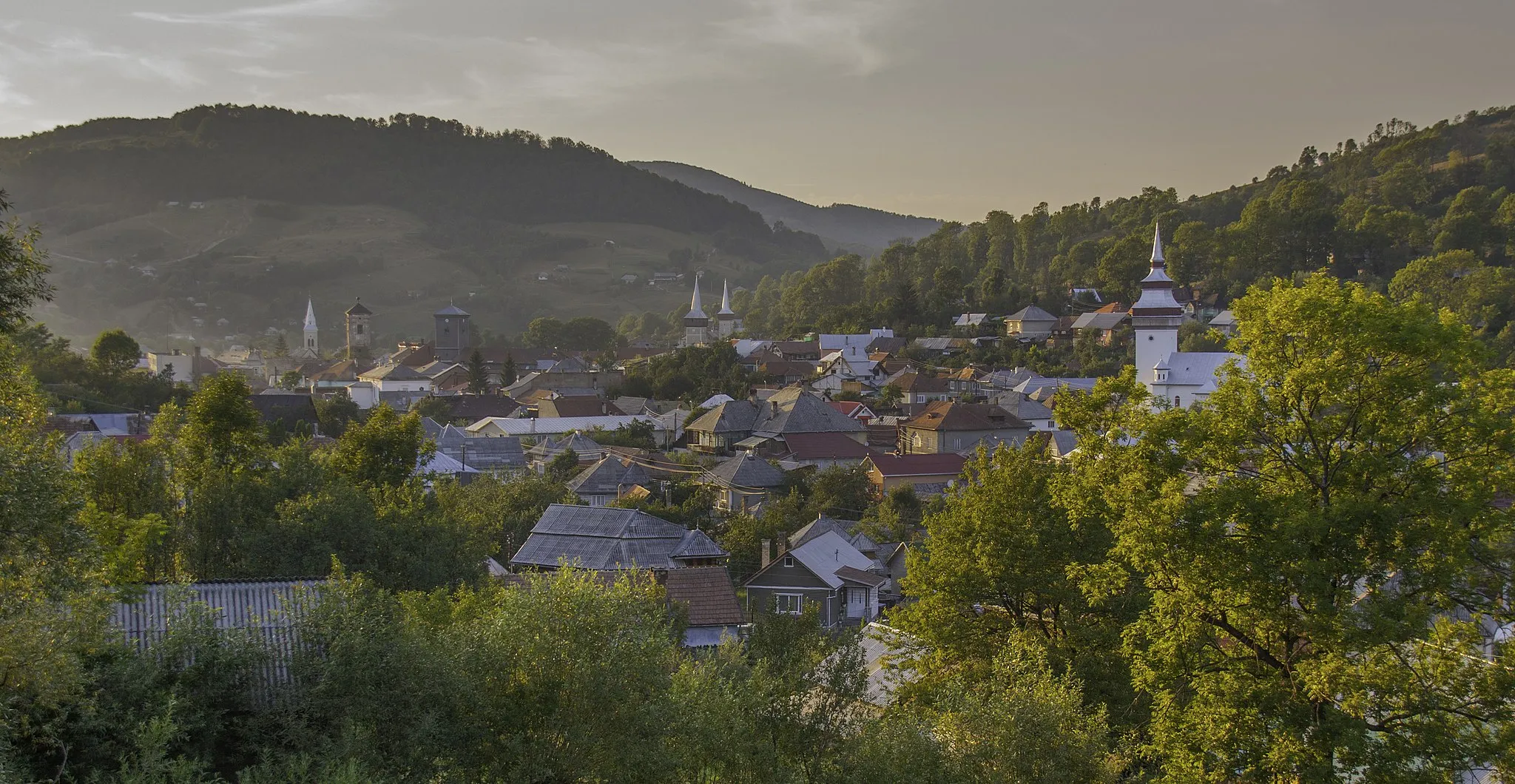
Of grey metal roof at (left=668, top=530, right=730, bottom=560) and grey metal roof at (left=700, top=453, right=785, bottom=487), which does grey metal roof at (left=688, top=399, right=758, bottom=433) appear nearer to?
grey metal roof at (left=700, top=453, right=785, bottom=487)

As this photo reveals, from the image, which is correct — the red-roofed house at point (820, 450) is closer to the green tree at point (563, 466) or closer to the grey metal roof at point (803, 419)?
the grey metal roof at point (803, 419)

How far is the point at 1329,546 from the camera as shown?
32.6 feet

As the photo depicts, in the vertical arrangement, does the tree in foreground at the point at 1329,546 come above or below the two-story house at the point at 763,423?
above

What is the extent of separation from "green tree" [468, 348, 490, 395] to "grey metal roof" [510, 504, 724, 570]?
1940 inches

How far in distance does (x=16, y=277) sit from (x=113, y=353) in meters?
54.3

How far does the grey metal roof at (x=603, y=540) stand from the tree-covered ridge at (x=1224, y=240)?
45.1 meters

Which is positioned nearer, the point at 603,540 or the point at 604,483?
the point at 603,540

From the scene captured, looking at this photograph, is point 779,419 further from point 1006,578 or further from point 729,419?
point 1006,578

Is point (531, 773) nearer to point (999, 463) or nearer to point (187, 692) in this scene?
point (187, 692)

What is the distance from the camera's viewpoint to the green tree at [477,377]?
258ft

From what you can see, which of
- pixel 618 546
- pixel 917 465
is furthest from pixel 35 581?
pixel 917 465

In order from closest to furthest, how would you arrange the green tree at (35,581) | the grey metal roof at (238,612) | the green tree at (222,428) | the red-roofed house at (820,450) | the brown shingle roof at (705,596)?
1. the green tree at (35,581)
2. the grey metal roof at (238,612)
3. the green tree at (222,428)
4. the brown shingle roof at (705,596)
5. the red-roofed house at (820,450)

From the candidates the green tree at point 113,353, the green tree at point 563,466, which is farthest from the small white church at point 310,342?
the green tree at point 563,466

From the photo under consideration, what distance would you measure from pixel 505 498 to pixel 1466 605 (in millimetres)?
30136
